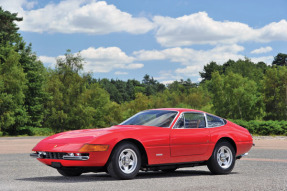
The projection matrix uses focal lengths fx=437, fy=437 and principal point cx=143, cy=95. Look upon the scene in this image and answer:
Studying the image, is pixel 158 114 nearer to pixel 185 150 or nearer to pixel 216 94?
pixel 185 150

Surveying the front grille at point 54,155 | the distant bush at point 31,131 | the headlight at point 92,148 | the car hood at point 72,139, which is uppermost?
the car hood at point 72,139

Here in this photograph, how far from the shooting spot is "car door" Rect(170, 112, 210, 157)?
9062mm

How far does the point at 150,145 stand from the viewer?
8.61 metres

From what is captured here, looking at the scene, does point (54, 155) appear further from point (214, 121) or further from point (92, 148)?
point (214, 121)

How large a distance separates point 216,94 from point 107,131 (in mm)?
73640

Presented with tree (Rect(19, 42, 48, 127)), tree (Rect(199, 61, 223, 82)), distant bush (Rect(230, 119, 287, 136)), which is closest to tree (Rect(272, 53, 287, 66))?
tree (Rect(199, 61, 223, 82))

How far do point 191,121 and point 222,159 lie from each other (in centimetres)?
117

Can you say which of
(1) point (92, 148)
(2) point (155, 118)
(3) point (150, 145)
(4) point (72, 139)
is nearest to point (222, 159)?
(2) point (155, 118)

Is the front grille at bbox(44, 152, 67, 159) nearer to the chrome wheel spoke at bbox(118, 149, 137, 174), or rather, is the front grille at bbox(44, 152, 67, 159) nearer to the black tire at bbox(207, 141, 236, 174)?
the chrome wheel spoke at bbox(118, 149, 137, 174)

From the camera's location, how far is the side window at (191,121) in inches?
372

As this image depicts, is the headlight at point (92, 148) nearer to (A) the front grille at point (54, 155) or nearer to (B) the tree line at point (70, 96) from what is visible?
(A) the front grille at point (54, 155)

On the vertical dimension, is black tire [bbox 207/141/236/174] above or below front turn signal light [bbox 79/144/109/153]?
below

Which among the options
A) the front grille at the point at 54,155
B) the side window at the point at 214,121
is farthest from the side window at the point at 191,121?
the front grille at the point at 54,155

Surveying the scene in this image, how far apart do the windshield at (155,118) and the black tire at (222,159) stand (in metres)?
1.29
